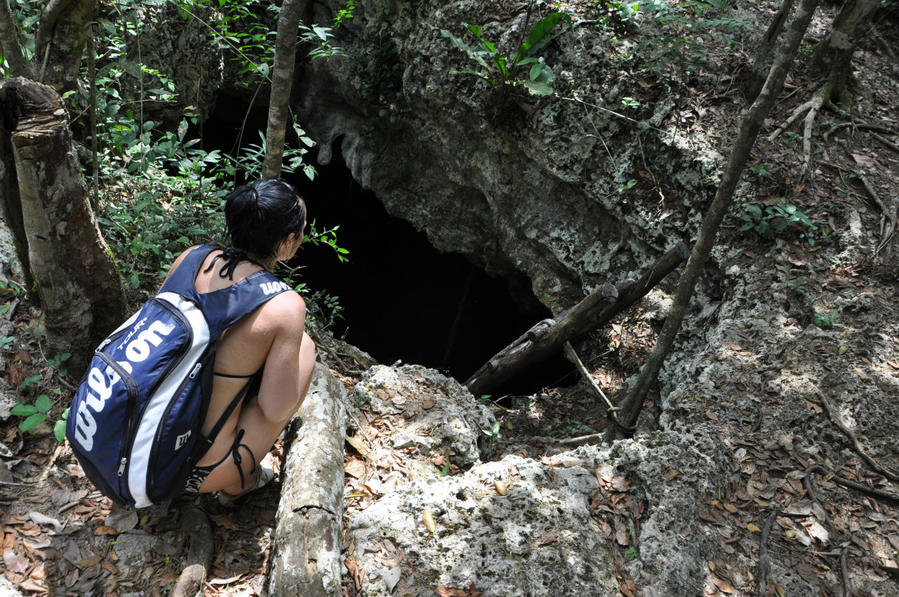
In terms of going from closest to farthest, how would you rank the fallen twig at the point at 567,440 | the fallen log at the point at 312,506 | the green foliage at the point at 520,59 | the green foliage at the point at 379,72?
the fallen log at the point at 312,506, the fallen twig at the point at 567,440, the green foliage at the point at 520,59, the green foliage at the point at 379,72

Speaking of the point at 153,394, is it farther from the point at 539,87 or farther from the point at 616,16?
→ the point at 616,16

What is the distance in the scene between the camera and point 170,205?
4.37 m

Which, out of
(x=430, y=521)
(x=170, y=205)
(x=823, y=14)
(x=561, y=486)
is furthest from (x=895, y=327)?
(x=170, y=205)

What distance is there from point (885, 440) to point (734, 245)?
198 centimetres

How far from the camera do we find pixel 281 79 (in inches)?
127

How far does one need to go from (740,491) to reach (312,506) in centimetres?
229

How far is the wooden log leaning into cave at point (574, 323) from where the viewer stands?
15.4 feet

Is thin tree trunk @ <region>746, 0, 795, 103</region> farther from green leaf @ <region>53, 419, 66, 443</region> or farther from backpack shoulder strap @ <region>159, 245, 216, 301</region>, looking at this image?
green leaf @ <region>53, 419, 66, 443</region>

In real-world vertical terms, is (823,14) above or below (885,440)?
above

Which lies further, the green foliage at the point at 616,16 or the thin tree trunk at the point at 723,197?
the green foliage at the point at 616,16

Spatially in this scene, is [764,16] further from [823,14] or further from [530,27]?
[530,27]

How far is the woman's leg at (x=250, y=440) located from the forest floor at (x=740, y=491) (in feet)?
0.84

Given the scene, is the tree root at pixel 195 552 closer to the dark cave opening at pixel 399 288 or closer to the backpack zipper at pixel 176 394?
the backpack zipper at pixel 176 394

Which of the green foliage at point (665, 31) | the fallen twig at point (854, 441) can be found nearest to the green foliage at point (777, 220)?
the fallen twig at point (854, 441)
